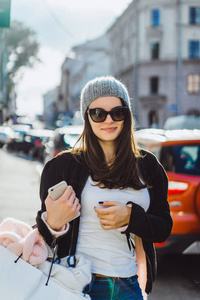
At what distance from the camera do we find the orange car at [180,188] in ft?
15.0

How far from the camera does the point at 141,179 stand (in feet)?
7.32

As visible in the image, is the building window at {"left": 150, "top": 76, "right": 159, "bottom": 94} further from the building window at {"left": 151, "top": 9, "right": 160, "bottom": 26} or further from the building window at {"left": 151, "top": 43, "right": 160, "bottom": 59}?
the building window at {"left": 151, "top": 9, "right": 160, "bottom": 26}

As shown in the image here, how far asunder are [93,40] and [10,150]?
51798 millimetres

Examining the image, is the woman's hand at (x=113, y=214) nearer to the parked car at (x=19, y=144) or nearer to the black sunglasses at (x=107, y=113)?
the black sunglasses at (x=107, y=113)

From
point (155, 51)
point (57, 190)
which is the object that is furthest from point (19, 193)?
point (155, 51)

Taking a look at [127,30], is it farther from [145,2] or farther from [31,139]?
[31,139]

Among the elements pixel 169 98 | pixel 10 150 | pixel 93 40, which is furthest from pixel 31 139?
pixel 93 40

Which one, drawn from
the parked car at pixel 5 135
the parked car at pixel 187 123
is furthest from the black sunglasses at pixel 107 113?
the parked car at pixel 5 135

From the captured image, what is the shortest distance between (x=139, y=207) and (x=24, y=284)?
24.5 inches

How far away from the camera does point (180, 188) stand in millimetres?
4691

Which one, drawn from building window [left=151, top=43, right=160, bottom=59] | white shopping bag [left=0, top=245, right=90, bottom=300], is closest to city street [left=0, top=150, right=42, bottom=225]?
white shopping bag [left=0, top=245, right=90, bottom=300]

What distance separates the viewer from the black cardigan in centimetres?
205

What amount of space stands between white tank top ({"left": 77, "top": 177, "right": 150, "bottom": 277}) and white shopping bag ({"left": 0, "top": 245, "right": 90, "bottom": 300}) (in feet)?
0.81

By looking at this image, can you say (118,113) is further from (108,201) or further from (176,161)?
(176,161)
